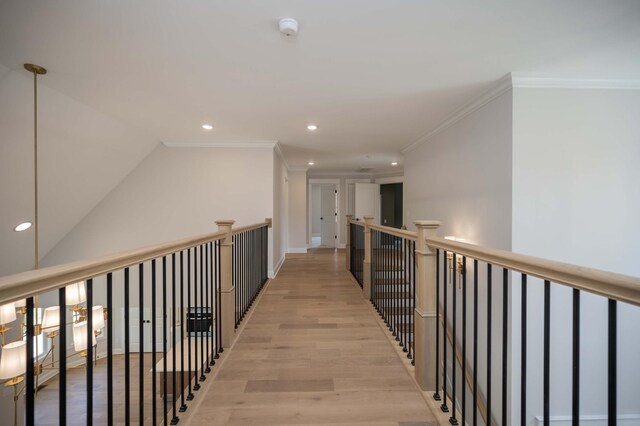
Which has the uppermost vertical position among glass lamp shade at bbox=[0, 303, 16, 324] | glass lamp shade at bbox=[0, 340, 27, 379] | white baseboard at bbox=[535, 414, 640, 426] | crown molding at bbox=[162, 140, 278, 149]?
crown molding at bbox=[162, 140, 278, 149]

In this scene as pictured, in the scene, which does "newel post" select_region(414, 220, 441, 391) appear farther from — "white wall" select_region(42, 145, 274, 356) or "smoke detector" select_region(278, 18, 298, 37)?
"white wall" select_region(42, 145, 274, 356)

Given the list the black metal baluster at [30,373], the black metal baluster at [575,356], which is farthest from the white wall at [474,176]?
the black metal baluster at [30,373]

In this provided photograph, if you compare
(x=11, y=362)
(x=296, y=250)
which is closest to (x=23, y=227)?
Answer: (x=11, y=362)

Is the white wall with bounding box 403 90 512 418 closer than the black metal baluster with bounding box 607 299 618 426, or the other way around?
the black metal baluster with bounding box 607 299 618 426

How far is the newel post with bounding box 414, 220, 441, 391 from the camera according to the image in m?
1.70

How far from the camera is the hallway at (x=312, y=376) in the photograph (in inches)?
60.5

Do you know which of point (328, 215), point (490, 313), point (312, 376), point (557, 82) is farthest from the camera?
point (328, 215)

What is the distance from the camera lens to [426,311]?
1.72 meters

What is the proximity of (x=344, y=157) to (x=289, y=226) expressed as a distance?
2.59 meters

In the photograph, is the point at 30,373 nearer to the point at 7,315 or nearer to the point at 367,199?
the point at 7,315

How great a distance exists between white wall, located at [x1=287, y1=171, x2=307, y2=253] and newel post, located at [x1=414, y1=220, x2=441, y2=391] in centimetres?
579

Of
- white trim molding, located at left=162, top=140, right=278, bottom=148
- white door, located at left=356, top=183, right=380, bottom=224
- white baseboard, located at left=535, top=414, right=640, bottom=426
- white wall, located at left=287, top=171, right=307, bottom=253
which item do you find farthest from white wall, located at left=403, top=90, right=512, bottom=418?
white wall, located at left=287, top=171, right=307, bottom=253

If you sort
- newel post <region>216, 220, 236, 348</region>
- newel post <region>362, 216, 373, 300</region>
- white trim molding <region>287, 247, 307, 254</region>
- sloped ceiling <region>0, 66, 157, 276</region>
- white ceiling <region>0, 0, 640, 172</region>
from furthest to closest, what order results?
white trim molding <region>287, 247, 307, 254</region> → newel post <region>362, 216, 373, 300</region> → sloped ceiling <region>0, 66, 157, 276</region> → newel post <region>216, 220, 236, 348</region> → white ceiling <region>0, 0, 640, 172</region>

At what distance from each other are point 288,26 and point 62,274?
171cm
